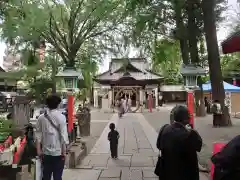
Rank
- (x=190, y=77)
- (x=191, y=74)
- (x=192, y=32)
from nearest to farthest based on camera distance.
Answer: (x=191, y=74) < (x=190, y=77) < (x=192, y=32)

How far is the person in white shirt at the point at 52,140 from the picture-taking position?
16.3ft

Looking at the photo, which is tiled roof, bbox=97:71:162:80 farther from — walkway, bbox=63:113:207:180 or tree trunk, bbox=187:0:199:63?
walkway, bbox=63:113:207:180

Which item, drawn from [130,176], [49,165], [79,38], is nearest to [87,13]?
[79,38]

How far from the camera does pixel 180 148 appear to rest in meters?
3.80

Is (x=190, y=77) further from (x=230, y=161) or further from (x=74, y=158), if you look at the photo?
(x=230, y=161)

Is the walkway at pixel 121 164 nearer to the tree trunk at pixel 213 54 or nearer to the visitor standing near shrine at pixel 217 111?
the visitor standing near shrine at pixel 217 111

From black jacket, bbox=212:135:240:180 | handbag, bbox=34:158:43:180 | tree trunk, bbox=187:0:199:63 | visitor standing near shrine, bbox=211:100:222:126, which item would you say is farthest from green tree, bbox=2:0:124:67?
black jacket, bbox=212:135:240:180

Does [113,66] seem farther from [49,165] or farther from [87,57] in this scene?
[49,165]

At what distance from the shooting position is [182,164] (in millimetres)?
3850

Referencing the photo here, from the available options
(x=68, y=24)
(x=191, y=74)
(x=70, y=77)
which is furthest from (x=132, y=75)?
(x=191, y=74)

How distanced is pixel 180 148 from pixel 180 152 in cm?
5

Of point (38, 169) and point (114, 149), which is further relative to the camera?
point (114, 149)

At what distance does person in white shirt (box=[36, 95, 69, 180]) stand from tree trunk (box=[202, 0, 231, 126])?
12.3m

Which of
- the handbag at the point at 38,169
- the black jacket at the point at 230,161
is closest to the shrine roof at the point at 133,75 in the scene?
the handbag at the point at 38,169
